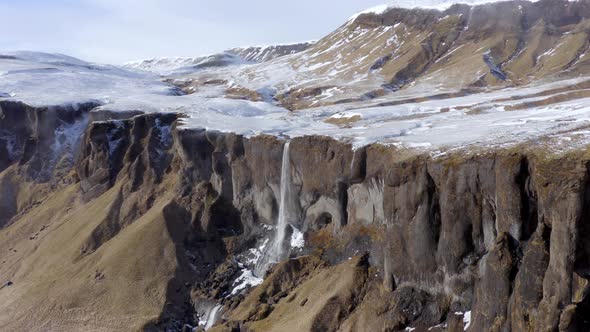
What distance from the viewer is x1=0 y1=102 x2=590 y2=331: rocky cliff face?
79.2 ft

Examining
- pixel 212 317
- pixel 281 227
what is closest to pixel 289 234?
pixel 281 227

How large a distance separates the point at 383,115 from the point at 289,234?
85.5 ft

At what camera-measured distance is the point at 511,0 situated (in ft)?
366

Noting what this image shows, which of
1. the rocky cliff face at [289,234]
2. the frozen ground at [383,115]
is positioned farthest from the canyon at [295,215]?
the frozen ground at [383,115]

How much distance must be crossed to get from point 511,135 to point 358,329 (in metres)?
14.6

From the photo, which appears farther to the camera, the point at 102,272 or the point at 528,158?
the point at 102,272

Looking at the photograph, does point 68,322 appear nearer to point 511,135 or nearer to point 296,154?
point 296,154

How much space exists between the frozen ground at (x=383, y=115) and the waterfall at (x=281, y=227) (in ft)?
12.4

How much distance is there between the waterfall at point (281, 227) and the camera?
133 feet

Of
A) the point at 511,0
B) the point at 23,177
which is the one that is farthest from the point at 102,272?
the point at 511,0

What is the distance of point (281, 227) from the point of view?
137 feet

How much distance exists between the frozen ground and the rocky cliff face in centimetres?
294

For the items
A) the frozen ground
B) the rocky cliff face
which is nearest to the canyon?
the rocky cliff face

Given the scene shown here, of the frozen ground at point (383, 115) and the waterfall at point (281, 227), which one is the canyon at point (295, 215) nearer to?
the waterfall at point (281, 227)
